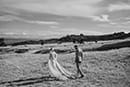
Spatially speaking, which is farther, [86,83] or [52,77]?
[52,77]

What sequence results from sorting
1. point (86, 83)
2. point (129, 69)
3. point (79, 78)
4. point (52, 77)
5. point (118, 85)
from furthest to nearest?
point (129, 69)
point (52, 77)
point (79, 78)
point (86, 83)
point (118, 85)

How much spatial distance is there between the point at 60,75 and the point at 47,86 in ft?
7.26

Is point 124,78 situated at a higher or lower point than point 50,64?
lower

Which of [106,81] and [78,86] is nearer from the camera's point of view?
[78,86]

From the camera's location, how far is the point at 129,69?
14273mm

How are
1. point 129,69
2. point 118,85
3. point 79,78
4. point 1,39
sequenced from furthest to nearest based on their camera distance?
point 1,39 → point 129,69 → point 79,78 → point 118,85

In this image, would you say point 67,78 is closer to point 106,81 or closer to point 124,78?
point 106,81

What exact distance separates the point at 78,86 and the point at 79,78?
1.87 metres

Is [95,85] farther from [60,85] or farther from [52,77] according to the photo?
[52,77]

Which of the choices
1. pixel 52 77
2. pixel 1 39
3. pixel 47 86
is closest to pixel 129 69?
pixel 52 77

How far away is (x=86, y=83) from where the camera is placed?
11000mm

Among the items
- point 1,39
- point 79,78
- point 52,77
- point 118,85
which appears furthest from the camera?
point 1,39

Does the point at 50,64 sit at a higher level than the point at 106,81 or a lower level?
higher

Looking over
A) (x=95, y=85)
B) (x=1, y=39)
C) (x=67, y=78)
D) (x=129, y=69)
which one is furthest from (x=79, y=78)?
(x=1, y=39)
